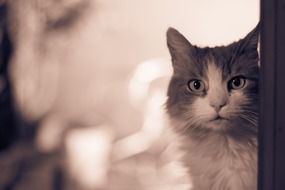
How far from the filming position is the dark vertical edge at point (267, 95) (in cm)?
104

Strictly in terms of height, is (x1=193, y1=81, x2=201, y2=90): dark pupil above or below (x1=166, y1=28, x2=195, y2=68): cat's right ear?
below

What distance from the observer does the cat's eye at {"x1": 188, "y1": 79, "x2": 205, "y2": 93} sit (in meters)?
1.06

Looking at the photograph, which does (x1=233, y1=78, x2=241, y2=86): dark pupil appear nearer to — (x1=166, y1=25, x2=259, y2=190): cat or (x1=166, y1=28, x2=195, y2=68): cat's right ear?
(x1=166, y1=25, x2=259, y2=190): cat

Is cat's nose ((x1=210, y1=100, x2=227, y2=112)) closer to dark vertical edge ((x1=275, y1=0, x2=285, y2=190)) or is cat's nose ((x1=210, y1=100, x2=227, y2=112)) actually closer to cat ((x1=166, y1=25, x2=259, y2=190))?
cat ((x1=166, y1=25, x2=259, y2=190))

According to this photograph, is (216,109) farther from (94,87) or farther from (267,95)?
(94,87)

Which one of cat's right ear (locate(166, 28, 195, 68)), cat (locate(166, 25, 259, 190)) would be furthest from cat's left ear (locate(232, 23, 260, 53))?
cat's right ear (locate(166, 28, 195, 68))

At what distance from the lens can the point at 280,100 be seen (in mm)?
1029

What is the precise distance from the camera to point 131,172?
1105 millimetres

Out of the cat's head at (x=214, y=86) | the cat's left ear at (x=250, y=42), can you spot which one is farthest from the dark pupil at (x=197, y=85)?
the cat's left ear at (x=250, y=42)

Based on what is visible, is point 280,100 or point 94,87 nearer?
point 280,100

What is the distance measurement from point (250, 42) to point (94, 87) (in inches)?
15.4

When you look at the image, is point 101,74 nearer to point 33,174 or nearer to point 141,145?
point 141,145

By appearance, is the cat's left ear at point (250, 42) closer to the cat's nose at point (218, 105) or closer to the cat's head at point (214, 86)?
the cat's head at point (214, 86)

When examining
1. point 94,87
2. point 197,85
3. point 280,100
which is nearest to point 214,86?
point 197,85
